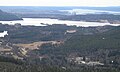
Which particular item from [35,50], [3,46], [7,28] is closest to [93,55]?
[35,50]

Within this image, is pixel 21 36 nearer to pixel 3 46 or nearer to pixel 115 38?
pixel 3 46

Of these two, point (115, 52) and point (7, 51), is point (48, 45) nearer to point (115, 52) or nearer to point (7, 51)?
point (7, 51)

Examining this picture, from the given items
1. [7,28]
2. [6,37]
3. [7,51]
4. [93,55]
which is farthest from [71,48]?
[7,28]

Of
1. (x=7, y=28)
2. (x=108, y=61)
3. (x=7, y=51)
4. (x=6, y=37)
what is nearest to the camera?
(x=108, y=61)

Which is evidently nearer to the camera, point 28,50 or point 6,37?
point 28,50

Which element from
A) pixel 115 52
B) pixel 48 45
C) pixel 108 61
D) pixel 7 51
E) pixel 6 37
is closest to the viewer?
pixel 108 61

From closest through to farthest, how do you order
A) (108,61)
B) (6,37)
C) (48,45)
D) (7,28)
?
(108,61) < (48,45) < (6,37) < (7,28)

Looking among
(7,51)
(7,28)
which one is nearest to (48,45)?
(7,51)

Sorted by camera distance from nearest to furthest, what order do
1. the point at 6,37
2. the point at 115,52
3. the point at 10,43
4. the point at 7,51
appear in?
Result: the point at 115,52, the point at 7,51, the point at 10,43, the point at 6,37

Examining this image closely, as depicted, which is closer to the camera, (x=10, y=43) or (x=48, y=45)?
(x=48, y=45)
